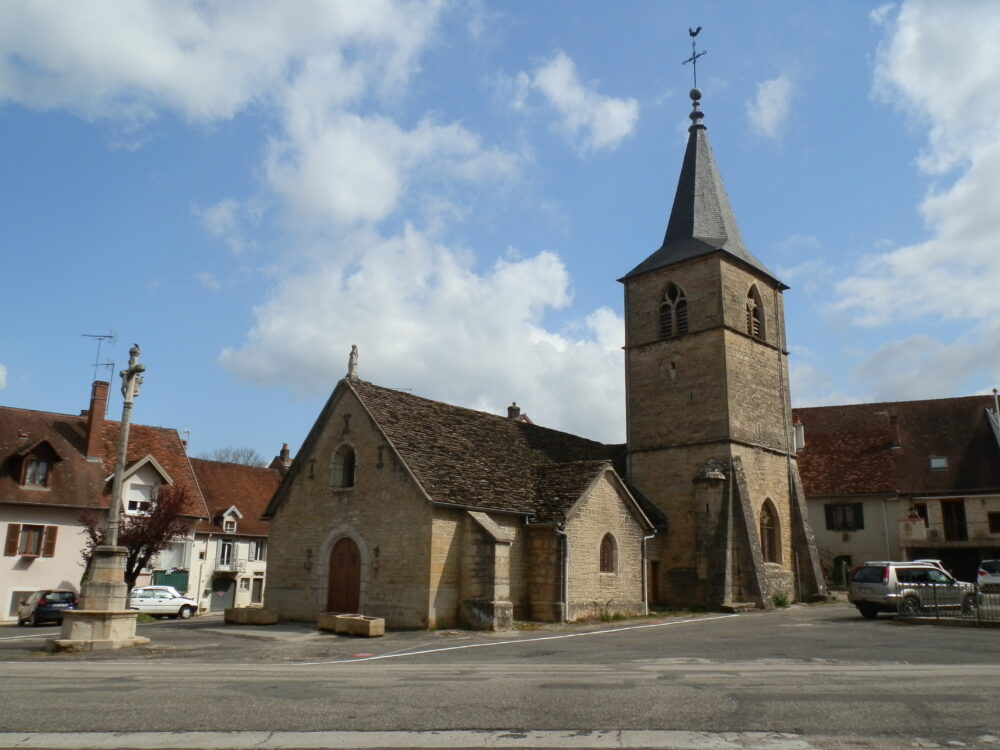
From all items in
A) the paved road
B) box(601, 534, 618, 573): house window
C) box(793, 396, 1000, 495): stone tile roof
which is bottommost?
the paved road

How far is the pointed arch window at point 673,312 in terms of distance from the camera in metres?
31.0

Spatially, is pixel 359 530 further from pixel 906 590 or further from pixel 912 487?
pixel 912 487

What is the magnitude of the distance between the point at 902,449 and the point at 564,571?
25.1 metres

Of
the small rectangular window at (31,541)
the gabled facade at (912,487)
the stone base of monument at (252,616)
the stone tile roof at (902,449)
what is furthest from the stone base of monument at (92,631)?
the stone tile roof at (902,449)

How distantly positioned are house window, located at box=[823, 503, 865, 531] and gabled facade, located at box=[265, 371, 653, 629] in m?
17.0

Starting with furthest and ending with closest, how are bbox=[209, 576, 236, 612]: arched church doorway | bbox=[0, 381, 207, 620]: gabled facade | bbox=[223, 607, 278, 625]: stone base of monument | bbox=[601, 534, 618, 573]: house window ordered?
bbox=[209, 576, 236, 612]: arched church doorway → bbox=[0, 381, 207, 620]: gabled facade → bbox=[601, 534, 618, 573]: house window → bbox=[223, 607, 278, 625]: stone base of monument

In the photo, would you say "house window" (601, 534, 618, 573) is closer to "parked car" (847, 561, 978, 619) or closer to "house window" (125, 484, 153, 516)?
"parked car" (847, 561, 978, 619)

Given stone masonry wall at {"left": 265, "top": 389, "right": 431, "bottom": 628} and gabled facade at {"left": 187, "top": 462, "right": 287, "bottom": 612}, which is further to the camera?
gabled facade at {"left": 187, "top": 462, "right": 287, "bottom": 612}

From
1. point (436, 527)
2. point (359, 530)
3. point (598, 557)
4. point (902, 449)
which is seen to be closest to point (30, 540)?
point (359, 530)

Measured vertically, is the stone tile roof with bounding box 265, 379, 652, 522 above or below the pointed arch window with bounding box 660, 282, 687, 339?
below

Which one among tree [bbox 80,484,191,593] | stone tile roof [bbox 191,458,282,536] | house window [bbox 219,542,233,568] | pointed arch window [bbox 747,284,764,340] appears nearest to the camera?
pointed arch window [bbox 747,284,764,340]

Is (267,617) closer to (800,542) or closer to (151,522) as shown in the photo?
(151,522)

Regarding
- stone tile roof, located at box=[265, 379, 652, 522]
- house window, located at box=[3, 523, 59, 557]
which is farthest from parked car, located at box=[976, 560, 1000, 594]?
house window, located at box=[3, 523, 59, 557]

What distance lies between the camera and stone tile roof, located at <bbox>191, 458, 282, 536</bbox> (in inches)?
1571
